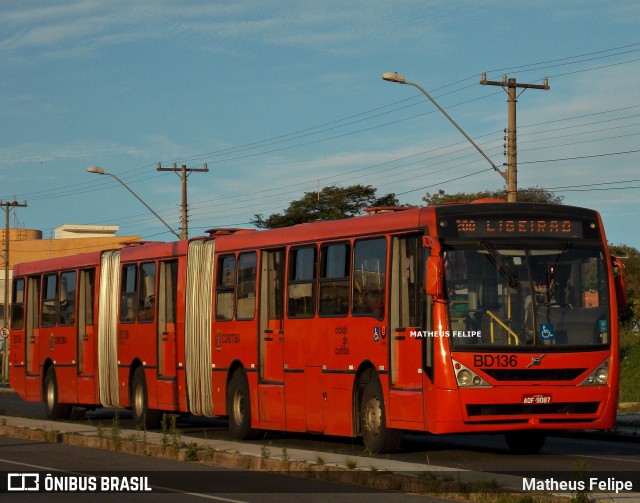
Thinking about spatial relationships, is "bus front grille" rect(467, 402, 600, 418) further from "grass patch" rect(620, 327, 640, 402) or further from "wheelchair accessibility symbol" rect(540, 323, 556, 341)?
"grass patch" rect(620, 327, 640, 402)

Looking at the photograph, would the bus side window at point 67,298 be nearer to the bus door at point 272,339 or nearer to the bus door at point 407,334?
the bus door at point 272,339

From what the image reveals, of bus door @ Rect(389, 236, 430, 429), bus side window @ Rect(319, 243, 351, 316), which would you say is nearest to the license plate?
bus door @ Rect(389, 236, 430, 429)

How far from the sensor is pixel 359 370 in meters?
19.7

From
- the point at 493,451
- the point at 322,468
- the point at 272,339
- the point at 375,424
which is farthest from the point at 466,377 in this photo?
the point at 272,339

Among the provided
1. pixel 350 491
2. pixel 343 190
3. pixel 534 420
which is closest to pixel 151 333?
pixel 534 420

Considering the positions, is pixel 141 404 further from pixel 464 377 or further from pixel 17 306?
pixel 464 377

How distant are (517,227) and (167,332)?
9930mm

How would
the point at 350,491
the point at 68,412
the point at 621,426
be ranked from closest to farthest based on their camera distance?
the point at 350,491 → the point at 621,426 → the point at 68,412

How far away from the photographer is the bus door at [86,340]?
29.5 m

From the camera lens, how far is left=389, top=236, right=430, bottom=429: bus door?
59.3 feet

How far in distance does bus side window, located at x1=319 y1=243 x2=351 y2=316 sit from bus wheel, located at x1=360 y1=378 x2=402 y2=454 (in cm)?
138

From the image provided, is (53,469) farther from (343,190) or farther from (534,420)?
(343,190)

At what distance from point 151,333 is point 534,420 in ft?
36.0

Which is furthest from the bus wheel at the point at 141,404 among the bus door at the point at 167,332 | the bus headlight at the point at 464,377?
the bus headlight at the point at 464,377
